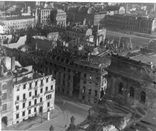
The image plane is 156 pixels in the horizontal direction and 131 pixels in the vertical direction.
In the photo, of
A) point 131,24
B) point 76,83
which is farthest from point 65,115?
point 131,24

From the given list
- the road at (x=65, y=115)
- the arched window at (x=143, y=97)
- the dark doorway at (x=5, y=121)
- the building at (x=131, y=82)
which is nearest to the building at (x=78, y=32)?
the road at (x=65, y=115)

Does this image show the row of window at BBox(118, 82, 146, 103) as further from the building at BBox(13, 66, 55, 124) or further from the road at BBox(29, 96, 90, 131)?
the building at BBox(13, 66, 55, 124)

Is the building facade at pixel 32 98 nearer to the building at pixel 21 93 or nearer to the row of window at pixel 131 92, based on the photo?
the building at pixel 21 93

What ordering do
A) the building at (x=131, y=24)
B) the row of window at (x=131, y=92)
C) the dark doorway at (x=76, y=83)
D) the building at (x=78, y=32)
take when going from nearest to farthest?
the row of window at (x=131, y=92)
the dark doorway at (x=76, y=83)
the building at (x=131, y=24)
the building at (x=78, y=32)

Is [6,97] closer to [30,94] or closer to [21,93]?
[21,93]

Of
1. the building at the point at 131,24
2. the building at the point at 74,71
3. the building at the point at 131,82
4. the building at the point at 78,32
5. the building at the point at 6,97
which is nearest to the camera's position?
the building at the point at 131,82
